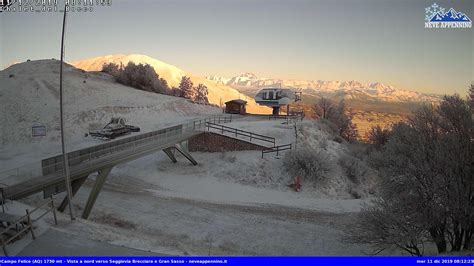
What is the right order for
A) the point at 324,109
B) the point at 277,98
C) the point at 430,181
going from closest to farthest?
the point at 430,181 → the point at 277,98 → the point at 324,109

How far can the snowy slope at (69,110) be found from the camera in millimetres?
33406

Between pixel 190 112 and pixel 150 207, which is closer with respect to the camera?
pixel 150 207

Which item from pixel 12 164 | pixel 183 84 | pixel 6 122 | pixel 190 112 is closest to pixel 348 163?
pixel 12 164

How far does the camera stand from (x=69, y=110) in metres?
42.0

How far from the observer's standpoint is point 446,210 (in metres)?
12.1

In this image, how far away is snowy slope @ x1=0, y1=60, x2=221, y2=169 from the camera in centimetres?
3341

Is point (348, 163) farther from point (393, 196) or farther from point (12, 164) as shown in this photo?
point (12, 164)

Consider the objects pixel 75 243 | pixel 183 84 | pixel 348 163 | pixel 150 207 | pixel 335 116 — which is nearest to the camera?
pixel 75 243

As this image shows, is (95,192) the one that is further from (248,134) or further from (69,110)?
(69,110)

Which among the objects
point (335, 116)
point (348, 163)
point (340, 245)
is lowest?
point (340, 245)

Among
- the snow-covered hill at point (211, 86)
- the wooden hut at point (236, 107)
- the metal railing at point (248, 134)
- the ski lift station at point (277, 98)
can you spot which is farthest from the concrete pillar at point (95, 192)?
the snow-covered hill at point (211, 86)

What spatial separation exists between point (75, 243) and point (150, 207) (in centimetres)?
839

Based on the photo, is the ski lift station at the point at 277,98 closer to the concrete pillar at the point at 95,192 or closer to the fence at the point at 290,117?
the fence at the point at 290,117

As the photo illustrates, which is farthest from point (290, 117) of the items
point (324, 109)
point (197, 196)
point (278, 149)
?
point (197, 196)
